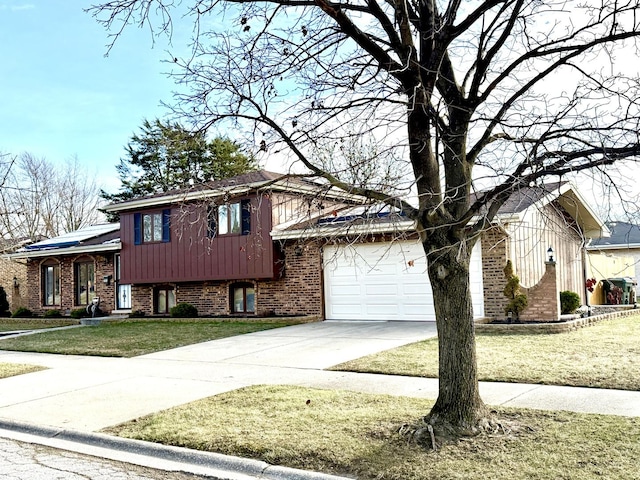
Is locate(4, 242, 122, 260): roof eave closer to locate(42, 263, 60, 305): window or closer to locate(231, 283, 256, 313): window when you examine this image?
locate(42, 263, 60, 305): window

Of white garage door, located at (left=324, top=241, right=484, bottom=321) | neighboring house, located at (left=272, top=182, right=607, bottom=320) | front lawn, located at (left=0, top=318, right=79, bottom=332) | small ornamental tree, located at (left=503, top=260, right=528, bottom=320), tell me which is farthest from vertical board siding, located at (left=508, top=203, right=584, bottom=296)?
front lawn, located at (left=0, top=318, right=79, bottom=332)

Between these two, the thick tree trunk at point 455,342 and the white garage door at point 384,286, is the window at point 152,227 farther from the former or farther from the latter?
the thick tree trunk at point 455,342

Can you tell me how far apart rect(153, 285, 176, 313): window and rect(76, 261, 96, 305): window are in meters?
3.55

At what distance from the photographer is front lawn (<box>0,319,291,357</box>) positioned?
13.7m

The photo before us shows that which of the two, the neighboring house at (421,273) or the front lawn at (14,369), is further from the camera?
the neighboring house at (421,273)

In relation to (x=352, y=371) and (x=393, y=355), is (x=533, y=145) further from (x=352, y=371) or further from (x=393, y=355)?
(x=393, y=355)

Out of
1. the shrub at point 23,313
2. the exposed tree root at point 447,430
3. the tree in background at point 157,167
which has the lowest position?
the exposed tree root at point 447,430

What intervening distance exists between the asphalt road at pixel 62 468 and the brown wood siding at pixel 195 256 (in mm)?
11410

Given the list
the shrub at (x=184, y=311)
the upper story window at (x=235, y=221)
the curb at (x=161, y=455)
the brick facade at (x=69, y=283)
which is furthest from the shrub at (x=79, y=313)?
the curb at (x=161, y=455)

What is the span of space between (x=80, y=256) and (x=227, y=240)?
28.3 ft

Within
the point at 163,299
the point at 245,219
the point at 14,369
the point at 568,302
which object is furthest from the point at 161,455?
the point at 163,299

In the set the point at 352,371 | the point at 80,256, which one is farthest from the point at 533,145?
the point at 80,256

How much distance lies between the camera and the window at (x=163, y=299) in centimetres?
2216

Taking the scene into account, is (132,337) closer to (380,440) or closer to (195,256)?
(195,256)
